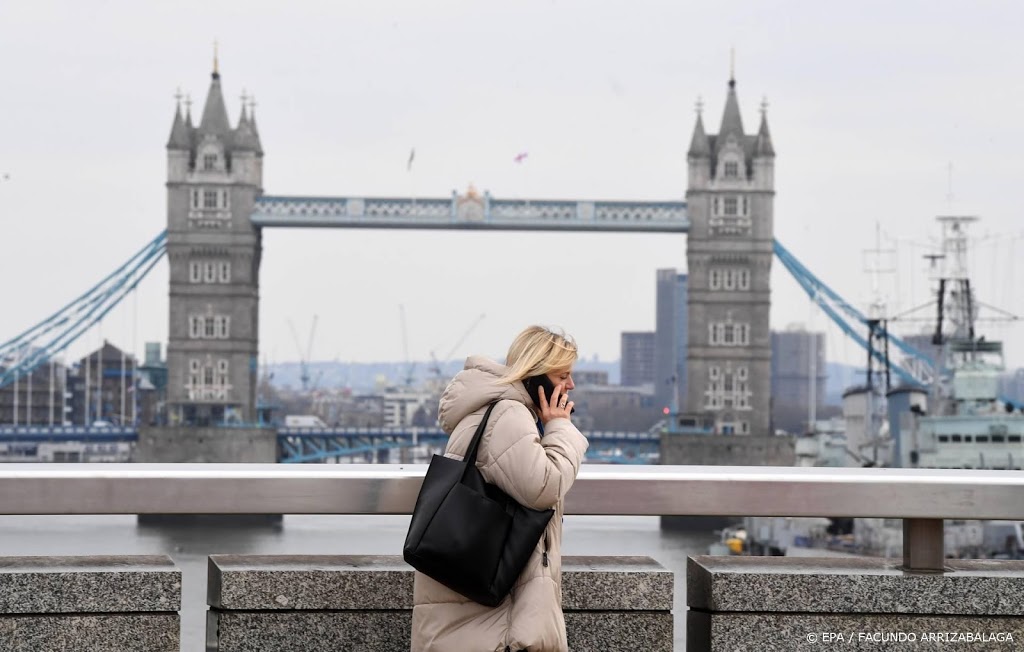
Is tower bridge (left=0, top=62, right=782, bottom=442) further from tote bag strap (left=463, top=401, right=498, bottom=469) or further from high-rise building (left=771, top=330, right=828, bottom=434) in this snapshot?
tote bag strap (left=463, top=401, right=498, bottom=469)

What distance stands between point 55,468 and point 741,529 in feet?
75.3

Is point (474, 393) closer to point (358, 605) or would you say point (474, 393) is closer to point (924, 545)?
point (358, 605)

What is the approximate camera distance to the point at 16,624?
1847 millimetres

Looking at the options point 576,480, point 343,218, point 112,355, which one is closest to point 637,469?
point 576,480

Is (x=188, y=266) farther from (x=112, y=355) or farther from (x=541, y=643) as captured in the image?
(x=541, y=643)

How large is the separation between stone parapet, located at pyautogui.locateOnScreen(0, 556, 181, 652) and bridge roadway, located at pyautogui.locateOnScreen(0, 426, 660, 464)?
3509 centimetres

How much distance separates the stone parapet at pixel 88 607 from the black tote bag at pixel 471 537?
0.35 m

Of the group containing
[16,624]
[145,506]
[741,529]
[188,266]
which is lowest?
[741,529]

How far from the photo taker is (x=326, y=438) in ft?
127

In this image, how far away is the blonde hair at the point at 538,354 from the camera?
1.75m

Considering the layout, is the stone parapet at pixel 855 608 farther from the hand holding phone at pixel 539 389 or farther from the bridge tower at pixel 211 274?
Result: the bridge tower at pixel 211 274

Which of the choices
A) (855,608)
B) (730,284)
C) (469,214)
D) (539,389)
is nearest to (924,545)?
(855,608)

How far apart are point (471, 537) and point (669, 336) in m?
52.3

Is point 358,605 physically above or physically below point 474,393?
below
